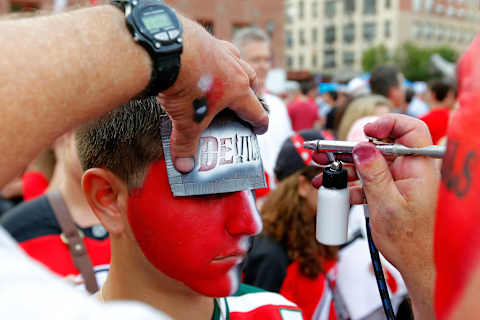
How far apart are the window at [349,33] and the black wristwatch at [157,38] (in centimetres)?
5907

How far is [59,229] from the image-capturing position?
6.77ft

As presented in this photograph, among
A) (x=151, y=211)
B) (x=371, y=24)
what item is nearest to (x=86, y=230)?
(x=151, y=211)

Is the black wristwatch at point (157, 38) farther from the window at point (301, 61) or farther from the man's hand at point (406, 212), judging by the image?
the window at point (301, 61)

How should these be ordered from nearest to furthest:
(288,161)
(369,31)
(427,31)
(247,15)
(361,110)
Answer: (288,161)
(361,110)
(247,15)
(369,31)
(427,31)

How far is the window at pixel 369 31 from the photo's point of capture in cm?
5403

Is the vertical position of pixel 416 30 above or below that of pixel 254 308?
below

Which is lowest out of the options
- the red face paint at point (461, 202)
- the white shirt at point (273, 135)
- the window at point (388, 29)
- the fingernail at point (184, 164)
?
the window at point (388, 29)

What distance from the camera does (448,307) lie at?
525 mm

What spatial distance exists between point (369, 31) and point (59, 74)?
5869cm

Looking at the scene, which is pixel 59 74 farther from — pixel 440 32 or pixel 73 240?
pixel 440 32

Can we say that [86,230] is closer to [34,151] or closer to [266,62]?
[34,151]

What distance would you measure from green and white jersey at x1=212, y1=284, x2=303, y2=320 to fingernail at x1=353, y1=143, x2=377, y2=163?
29.0 inches

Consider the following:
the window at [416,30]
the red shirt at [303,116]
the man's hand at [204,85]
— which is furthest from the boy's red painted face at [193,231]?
the window at [416,30]

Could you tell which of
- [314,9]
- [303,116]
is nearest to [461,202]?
[303,116]
